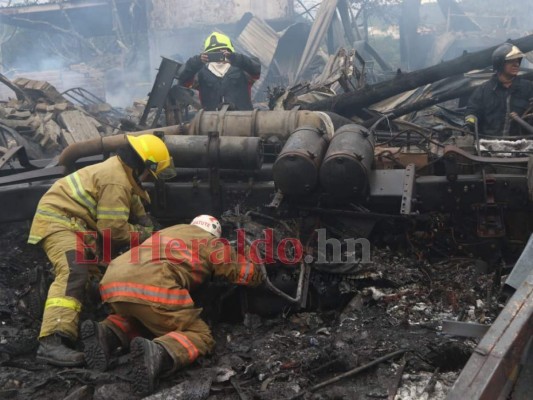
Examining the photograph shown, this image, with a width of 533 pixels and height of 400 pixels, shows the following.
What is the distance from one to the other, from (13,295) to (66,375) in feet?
4.85

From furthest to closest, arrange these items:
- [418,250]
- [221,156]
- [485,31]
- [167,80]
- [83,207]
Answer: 1. [485,31]
2. [167,80]
3. [221,156]
4. [418,250]
5. [83,207]

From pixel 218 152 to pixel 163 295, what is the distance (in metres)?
2.08

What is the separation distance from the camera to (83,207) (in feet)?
16.0

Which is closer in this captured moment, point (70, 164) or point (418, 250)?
point (418, 250)

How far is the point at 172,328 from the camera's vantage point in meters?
4.14

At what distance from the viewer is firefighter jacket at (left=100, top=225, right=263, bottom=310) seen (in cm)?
406

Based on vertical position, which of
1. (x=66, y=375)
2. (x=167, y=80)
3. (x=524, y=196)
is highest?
(x=167, y=80)

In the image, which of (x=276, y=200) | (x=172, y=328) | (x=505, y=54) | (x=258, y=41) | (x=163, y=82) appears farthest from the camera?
(x=258, y=41)

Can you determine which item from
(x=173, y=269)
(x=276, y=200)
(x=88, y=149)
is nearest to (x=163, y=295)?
(x=173, y=269)

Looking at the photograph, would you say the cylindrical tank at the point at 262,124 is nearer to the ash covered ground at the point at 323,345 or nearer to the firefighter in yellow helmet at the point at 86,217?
the firefighter in yellow helmet at the point at 86,217

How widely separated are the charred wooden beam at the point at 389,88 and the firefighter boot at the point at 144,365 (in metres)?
5.58

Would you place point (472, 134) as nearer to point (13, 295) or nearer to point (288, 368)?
point (288, 368)

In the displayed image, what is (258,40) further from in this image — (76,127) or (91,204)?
(91,204)

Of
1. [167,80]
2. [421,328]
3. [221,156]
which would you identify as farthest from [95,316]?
[167,80]
